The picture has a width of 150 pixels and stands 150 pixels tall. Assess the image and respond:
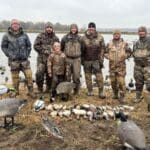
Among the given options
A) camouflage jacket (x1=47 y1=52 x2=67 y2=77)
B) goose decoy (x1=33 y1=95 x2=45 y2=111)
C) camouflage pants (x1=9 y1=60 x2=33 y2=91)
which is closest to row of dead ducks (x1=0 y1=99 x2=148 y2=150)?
goose decoy (x1=33 y1=95 x2=45 y2=111)

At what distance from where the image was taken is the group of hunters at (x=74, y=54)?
9.51 metres

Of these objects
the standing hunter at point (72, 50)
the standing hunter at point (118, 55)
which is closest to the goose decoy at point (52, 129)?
the standing hunter at point (72, 50)

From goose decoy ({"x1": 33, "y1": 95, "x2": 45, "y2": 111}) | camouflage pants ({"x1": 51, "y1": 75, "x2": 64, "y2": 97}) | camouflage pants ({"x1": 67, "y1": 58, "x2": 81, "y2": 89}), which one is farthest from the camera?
camouflage pants ({"x1": 67, "y1": 58, "x2": 81, "y2": 89})

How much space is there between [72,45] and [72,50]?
0.11 metres

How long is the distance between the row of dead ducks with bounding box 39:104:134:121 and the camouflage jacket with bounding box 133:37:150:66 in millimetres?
1118

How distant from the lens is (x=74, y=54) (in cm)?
974

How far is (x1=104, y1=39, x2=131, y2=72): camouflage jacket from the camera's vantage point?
9.56m

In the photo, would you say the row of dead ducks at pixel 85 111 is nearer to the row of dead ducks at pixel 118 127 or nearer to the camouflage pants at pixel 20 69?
the row of dead ducks at pixel 118 127

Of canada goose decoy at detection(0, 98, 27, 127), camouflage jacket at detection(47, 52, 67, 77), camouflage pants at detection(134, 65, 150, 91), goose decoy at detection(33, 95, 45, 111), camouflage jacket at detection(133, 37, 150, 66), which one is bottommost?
goose decoy at detection(33, 95, 45, 111)

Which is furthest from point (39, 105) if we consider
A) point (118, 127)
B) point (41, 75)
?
point (118, 127)

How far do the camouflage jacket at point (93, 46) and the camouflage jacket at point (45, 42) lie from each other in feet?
2.07

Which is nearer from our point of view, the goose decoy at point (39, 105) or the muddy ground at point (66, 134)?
the muddy ground at point (66, 134)

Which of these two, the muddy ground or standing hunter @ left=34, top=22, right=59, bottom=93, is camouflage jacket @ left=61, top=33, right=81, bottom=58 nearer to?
standing hunter @ left=34, top=22, right=59, bottom=93

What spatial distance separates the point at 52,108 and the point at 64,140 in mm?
1800
